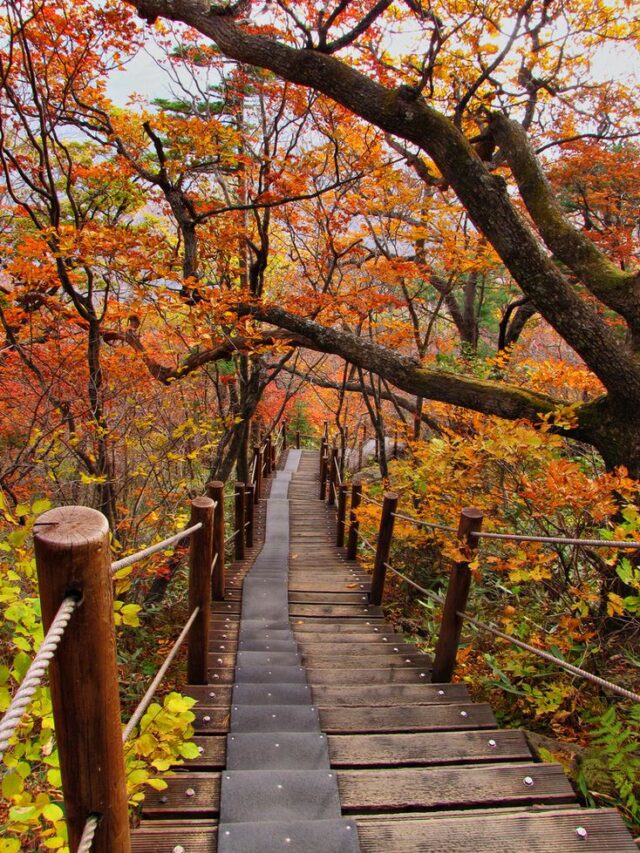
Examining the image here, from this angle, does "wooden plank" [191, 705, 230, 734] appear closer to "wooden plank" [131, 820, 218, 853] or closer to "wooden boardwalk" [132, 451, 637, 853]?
"wooden boardwalk" [132, 451, 637, 853]

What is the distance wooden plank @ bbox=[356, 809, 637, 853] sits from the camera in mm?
1865

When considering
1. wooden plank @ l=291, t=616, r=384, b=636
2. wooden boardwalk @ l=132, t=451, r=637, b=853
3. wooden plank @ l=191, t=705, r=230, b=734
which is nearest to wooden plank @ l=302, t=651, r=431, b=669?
wooden boardwalk @ l=132, t=451, r=637, b=853

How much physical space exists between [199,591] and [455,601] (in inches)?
63.5

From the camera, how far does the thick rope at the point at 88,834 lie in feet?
3.50

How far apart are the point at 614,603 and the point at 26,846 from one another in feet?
11.6

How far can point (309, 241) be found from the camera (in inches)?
455

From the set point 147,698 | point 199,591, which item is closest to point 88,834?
point 147,698

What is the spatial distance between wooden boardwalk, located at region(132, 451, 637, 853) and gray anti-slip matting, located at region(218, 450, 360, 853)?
0.16ft

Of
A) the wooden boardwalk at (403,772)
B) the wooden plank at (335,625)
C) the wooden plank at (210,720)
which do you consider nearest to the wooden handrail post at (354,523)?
the wooden plank at (335,625)

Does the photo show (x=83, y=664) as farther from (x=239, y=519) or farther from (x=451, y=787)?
(x=239, y=519)

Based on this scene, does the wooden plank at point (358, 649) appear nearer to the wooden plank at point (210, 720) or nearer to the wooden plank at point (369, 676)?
the wooden plank at point (369, 676)

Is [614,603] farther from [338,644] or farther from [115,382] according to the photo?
[115,382]

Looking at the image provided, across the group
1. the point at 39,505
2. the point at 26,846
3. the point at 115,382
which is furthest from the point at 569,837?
the point at 115,382

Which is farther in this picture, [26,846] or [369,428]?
[369,428]
